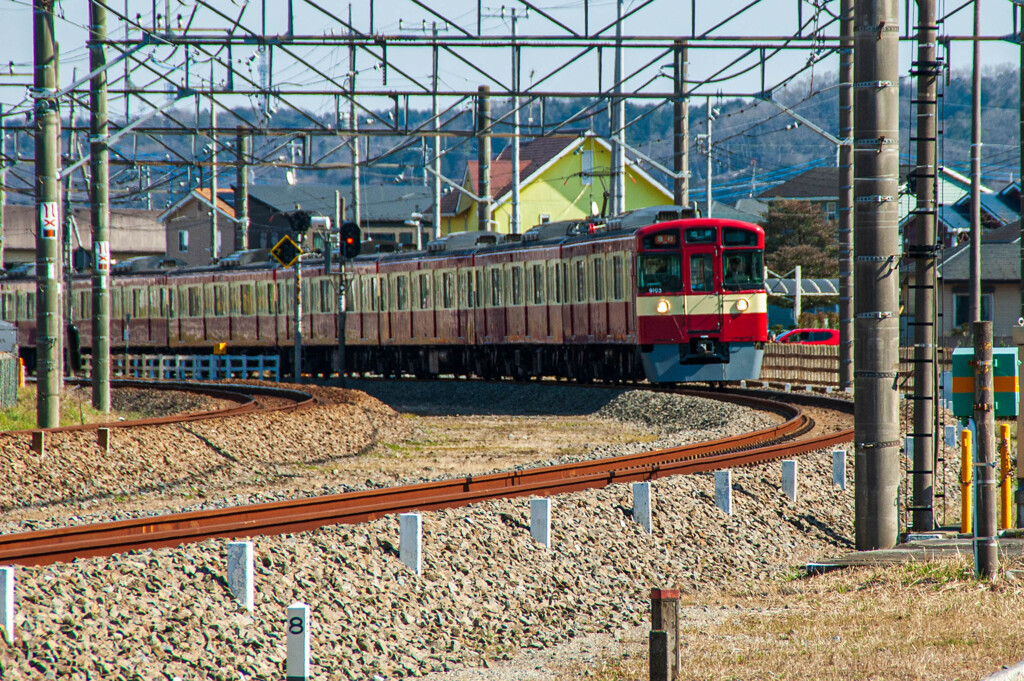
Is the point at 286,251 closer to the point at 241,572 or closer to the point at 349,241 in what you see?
the point at 349,241

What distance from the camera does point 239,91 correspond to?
69.5ft

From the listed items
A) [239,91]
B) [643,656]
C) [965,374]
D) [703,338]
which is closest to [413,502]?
[643,656]

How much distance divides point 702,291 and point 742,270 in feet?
3.19

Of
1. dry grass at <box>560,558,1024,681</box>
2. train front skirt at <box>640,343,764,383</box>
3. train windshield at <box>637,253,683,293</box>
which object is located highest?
train windshield at <box>637,253,683,293</box>

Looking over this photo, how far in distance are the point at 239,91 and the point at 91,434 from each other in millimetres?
7229

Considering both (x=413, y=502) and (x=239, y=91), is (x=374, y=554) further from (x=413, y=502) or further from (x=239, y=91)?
(x=239, y=91)

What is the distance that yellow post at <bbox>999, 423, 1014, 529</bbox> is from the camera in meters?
11.3

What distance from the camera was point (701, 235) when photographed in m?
24.6

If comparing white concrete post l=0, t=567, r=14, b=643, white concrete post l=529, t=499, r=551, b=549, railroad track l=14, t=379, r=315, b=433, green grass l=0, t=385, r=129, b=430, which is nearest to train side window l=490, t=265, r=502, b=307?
railroad track l=14, t=379, r=315, b=433

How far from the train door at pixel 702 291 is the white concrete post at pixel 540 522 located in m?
14.3

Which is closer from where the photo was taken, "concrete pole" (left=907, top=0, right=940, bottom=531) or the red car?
"concrete pole" (left=907, top=0, right=940, bottom=531)

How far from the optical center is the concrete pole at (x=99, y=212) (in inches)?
808

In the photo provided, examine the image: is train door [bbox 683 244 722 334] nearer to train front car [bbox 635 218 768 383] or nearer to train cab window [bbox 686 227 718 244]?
train front car [bbox 635 218 768 383]

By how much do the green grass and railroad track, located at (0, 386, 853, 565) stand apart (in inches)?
308
